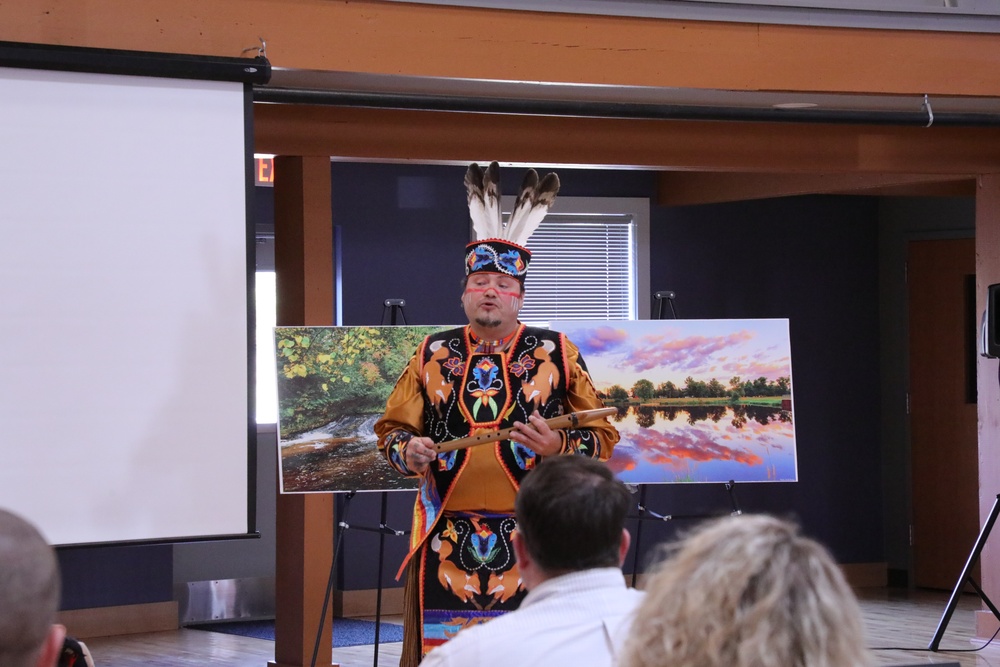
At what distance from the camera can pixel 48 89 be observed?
3.50 metres

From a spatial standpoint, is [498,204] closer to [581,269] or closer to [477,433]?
[477,433]

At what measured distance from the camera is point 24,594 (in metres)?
1.13

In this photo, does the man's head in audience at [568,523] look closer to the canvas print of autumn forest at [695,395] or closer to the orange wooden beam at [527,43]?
the orange wooden beam at [527,43]

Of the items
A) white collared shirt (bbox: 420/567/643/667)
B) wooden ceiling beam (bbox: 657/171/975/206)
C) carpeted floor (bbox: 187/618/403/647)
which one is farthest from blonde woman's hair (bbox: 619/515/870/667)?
carpeted floor (bbox: 187/618/403/647)

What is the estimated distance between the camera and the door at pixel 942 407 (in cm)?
727

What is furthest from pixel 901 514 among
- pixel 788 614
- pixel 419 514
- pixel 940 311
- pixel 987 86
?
pixel 788 614

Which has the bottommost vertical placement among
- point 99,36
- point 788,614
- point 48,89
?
point 788,614

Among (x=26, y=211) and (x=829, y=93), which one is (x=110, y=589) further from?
(x=829, y=93)

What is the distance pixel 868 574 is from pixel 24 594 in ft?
23.3

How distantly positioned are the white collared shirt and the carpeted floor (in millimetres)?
4421

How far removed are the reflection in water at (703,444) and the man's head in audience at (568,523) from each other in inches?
142

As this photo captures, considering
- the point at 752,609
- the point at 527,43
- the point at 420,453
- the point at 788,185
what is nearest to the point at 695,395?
the point at 788,185

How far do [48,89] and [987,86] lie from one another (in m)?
3.41

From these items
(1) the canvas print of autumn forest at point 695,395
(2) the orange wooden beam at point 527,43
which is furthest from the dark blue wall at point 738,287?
(2) the orange wooden beam at point 527,43
